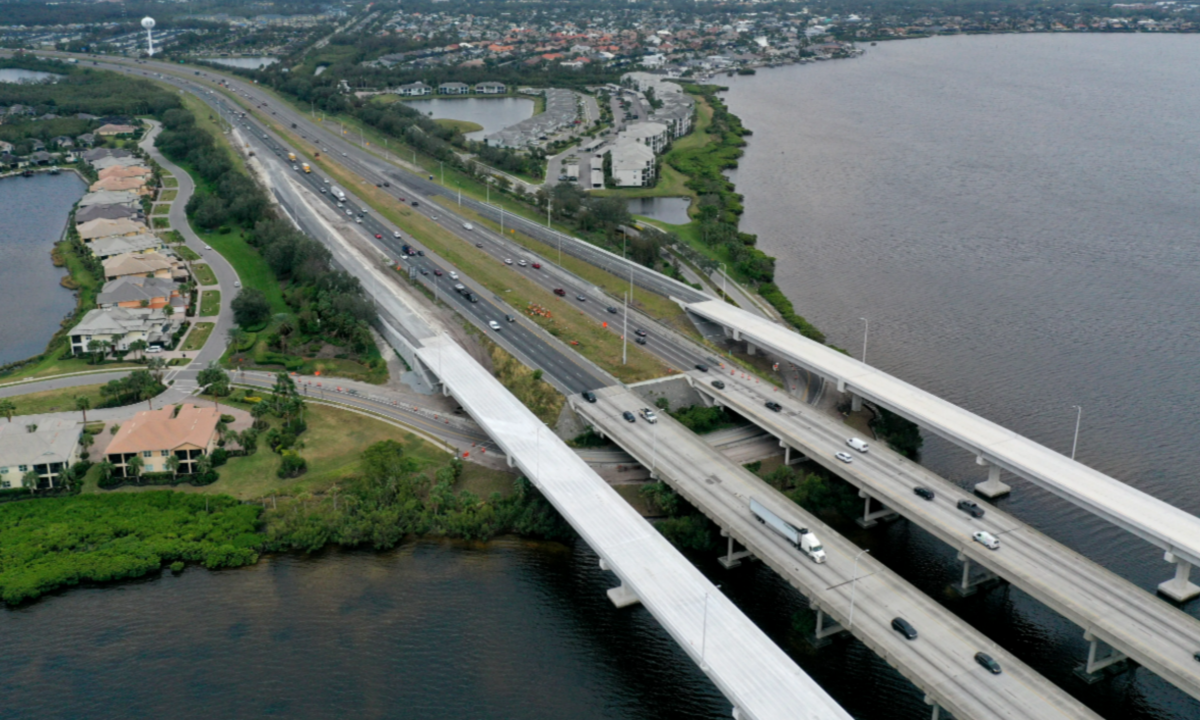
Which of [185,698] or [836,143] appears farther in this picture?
[836,143]

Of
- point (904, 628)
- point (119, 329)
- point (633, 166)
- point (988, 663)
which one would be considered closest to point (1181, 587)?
point (988, 663)

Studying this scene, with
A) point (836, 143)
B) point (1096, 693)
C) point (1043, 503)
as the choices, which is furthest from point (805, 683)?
point (836, 143)

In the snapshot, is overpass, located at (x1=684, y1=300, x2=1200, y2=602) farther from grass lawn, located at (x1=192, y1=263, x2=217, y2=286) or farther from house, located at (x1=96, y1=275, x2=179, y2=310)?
grass lawn, located at (x1=192, y1=263, x2=217, y2=286)

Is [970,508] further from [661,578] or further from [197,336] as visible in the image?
[197,336]

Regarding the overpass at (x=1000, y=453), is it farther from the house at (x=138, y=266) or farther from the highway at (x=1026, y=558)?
the house at (x=138, y=266)

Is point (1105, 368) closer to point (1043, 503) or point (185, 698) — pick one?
point (1043, 503)
